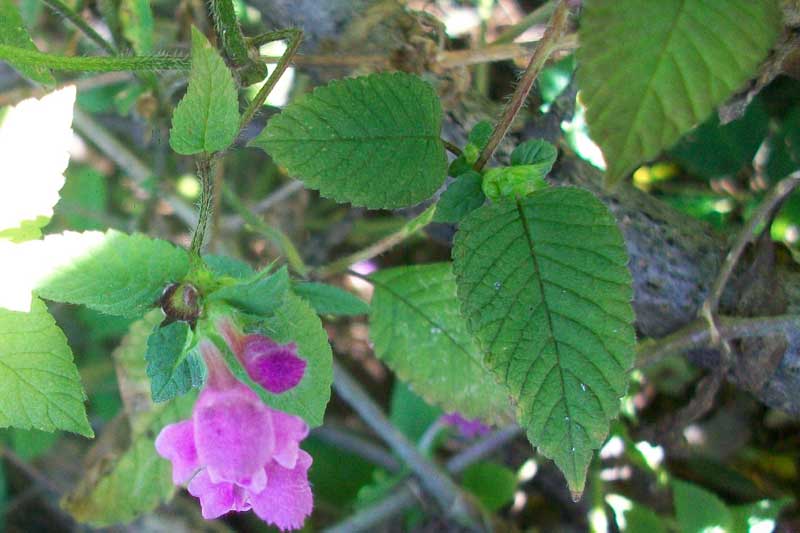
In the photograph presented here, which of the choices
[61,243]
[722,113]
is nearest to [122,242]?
[61,243]

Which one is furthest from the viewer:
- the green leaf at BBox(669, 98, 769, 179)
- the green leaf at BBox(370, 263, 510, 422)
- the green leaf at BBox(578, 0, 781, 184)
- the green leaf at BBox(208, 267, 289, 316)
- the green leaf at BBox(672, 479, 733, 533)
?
the green leaf at BBox(669, 98, 769, 179)

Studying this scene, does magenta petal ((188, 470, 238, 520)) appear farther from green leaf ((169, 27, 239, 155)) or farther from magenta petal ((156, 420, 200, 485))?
green leaf ((169, 27, 239, 155))

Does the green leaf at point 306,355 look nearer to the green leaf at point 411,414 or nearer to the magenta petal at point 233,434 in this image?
the magenta petal at point 233,434

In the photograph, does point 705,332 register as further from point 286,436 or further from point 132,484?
point 132,484

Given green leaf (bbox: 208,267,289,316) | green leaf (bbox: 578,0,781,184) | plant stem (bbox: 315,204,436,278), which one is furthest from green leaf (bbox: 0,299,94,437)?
green leaf (bbox: 578,0,781,184)

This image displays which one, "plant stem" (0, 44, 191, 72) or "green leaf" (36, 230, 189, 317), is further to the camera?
"plant stem" (0, 44, 191, 72)

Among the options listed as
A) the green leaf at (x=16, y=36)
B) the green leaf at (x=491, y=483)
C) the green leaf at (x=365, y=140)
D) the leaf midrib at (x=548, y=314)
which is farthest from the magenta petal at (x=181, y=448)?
the green leaf at (x=491, y=483)
